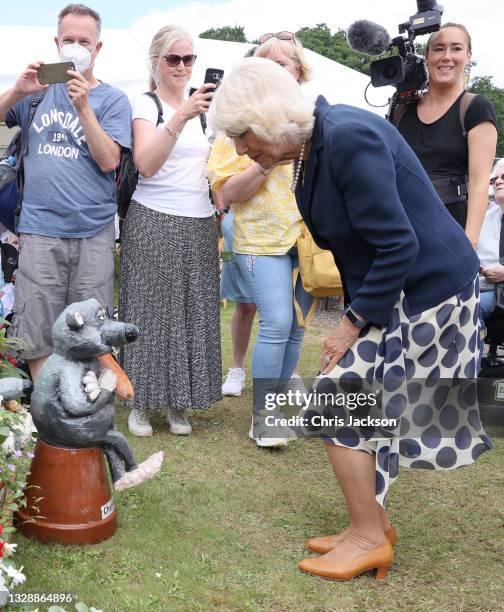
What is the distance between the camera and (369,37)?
149 inches

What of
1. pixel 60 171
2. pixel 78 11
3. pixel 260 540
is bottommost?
pixel 260 540

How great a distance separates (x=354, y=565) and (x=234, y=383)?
7.02ft

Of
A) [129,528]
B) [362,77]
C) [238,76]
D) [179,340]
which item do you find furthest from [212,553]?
[362,77]

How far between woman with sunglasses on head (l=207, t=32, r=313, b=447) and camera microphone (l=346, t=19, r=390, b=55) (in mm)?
417

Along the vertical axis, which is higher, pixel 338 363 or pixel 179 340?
pixel 338 363

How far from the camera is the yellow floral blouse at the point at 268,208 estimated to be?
11.4ft

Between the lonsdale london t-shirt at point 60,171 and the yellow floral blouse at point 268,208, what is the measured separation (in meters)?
0.47

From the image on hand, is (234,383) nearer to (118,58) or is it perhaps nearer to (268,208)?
(268,208)

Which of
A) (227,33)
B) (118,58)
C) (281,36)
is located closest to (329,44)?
(227,33)

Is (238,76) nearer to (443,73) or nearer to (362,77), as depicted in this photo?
(443,73)

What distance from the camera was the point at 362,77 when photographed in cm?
1009

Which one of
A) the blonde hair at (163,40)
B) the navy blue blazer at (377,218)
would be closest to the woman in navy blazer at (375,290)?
the navy blue blazer at (377,218)

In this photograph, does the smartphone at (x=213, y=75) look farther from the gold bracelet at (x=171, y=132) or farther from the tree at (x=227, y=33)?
the tree at (x=227, y=33)

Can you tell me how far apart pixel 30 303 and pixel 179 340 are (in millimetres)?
709
